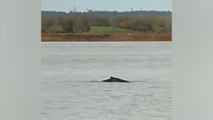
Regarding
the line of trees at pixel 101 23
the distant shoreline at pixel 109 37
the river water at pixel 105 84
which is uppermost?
the line of trees at pixel 101 23

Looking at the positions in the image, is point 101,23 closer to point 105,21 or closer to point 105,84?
point 105,21

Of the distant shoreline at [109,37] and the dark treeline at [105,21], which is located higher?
the dark treeline at [105,21]

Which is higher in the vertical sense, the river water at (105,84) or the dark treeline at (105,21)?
the dark treeline at (105,21)

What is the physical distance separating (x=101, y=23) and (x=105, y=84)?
0.34 meters

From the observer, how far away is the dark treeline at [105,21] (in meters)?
2.13

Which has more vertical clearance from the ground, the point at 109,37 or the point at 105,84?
the point at 109,37

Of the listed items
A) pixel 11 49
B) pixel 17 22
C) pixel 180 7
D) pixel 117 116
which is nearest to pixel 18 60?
pixel 11 49

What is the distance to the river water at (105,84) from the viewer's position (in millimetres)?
2113

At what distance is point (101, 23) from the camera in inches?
84.4

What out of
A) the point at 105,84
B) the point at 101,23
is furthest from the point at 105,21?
the point at 105,84

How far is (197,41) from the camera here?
81.4 inches

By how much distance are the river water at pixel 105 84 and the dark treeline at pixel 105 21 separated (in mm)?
86

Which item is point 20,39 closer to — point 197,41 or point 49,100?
point 49,100

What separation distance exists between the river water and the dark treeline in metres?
0.09
